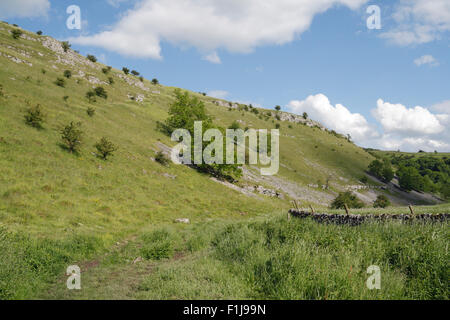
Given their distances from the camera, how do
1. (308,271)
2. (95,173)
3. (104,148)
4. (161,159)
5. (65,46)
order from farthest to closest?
(65,46) → (161,159) → (104,148) → (95,173) → (308,271)

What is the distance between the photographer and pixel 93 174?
26.1 m

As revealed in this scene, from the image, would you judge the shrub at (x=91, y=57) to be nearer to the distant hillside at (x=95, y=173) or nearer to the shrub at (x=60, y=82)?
the distant hillside at (x=95, y=173)

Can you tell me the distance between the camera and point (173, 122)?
59.4 m

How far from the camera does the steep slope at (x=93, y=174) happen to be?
1761cm

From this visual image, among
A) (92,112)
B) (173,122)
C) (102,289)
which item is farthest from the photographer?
(173,122)

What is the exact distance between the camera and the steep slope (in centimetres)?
1761

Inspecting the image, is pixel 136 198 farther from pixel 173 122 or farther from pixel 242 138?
pixel 242 138

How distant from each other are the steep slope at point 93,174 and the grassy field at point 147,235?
195 mm

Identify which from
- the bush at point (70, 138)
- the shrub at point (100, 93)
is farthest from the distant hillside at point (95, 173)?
the shrub at point (100, 93)

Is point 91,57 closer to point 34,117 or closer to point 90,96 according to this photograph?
point 90,96

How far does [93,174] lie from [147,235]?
15.2 metres

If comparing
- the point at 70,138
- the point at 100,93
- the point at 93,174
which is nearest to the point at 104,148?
the point at 70,138
